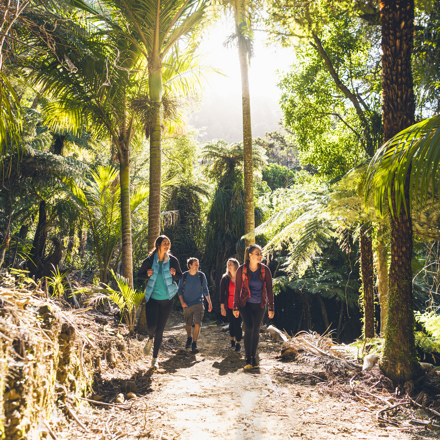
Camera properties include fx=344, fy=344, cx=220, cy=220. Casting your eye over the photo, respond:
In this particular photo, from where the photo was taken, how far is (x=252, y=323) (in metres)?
4.96

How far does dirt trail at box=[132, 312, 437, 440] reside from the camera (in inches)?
114

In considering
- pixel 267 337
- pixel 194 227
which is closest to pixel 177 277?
pixel 267 337

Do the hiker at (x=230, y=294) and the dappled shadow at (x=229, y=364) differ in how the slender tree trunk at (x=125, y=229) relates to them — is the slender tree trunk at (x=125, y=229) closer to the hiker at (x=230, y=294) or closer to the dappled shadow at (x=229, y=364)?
the hiker at (x=230, y=294)

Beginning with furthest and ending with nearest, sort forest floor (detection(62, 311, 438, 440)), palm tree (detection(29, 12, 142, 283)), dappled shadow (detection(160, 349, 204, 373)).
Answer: palm tree (detection(29, 12, 142, 283)), dappled shadow (detection(160, 349, 204, 373)), forest floor (detection(62, 311, 438, 440))

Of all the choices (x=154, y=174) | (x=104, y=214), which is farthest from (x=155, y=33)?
(x=104, y=214)

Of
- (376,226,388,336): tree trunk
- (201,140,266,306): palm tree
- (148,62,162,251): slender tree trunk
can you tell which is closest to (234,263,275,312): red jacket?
(148,62,162,251): slender tree trunk

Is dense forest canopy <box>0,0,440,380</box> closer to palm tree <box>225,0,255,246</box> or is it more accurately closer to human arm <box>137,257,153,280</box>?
palm tree <box>225,0,255,246</box>

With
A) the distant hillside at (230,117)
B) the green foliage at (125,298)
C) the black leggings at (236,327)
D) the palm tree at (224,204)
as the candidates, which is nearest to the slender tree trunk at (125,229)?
the green foliage at (125,298)

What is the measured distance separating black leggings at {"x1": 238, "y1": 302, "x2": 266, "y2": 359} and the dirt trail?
13.5 inches

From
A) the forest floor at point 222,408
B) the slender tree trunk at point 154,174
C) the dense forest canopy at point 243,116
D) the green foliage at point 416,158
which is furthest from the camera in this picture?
the slender tree trunk at point 154,174

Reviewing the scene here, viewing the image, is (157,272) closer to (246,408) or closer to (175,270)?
(175,270)

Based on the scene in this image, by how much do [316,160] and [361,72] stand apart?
312 cm

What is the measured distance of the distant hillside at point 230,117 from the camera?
107 meters

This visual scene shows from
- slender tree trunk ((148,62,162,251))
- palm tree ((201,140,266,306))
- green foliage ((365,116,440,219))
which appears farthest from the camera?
palm tree ((201,140,266,306))
